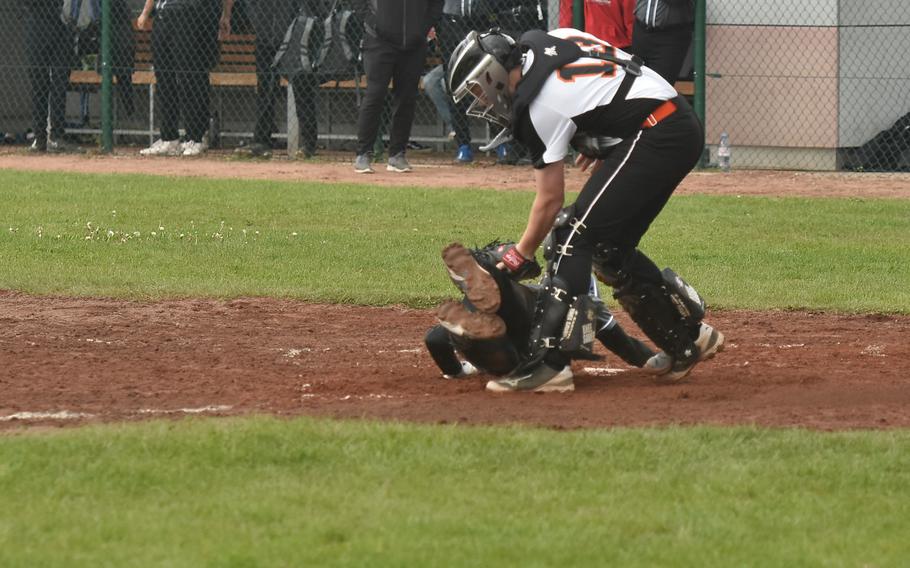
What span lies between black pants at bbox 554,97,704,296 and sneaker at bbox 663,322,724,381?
767 millimetres

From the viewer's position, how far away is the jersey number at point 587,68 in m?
6.94

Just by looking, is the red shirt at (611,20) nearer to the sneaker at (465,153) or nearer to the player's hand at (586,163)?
the sneaker at (465,153)

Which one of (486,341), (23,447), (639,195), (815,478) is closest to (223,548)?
(23,447)

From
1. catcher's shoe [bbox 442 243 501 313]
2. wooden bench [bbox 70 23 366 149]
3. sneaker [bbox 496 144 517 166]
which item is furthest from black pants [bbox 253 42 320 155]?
catcher's shoe [bbox 442 243 501 313]

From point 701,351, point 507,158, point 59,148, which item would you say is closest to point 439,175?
point 507,158

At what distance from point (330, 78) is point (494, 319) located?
37.6ft

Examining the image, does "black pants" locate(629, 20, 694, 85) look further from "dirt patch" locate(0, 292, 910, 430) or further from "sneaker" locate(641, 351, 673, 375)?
"sneaker" locate(641, 351, 673, 375)

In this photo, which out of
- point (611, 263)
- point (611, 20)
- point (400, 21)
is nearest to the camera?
point (611, 263)

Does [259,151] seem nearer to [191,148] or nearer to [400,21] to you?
[191,148]

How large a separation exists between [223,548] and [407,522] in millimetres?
609

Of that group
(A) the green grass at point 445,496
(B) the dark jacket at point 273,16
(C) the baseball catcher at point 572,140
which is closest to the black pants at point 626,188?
(C) the baseball catcher at point 572,140

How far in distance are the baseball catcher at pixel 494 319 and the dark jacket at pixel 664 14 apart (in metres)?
6.44

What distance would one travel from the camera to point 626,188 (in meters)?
7.02

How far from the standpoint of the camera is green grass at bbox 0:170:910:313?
10.5 metres
